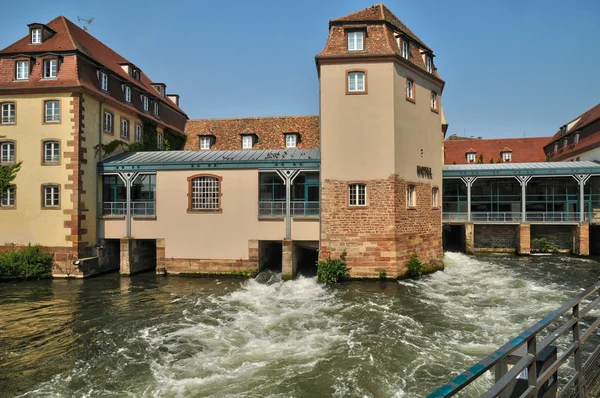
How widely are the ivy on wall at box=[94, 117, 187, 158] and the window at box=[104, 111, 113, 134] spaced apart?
69cm

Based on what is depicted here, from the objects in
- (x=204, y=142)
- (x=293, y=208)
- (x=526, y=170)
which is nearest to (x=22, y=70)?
(x=204, y=142)

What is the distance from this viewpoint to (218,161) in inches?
750

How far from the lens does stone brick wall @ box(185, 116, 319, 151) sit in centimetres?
2705

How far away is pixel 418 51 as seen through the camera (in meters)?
20.0

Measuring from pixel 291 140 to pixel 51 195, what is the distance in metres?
14.4

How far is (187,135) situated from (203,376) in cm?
2503

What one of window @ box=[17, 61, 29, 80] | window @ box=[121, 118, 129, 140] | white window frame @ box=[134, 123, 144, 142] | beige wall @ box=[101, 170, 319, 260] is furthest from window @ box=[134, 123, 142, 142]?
beige wall @ box=[101, 170, 319, 260]

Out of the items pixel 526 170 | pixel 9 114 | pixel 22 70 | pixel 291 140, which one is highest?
pixel 22 70

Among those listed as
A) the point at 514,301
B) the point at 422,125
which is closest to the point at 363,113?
the point at 422,125

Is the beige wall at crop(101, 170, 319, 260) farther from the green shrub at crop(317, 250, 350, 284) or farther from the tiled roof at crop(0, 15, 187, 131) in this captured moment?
the tiled roof at crop(0, 15, 187, 131)

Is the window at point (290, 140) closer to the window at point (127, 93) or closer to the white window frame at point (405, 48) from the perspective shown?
the white window frame at point (405, 48)

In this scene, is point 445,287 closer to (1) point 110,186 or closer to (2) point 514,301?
(2) point 514,301

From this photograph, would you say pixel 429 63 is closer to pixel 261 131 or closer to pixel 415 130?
pixel 415 130

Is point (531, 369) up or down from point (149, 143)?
down
